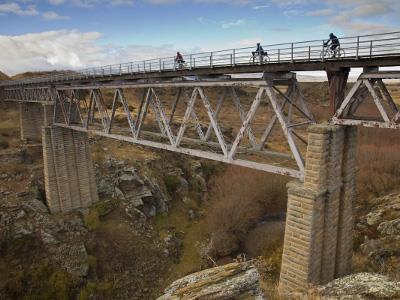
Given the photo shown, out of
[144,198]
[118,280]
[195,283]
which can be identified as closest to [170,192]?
[144,198]

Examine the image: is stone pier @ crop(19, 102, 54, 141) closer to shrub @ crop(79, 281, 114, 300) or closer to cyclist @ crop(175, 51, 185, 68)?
shrub @ crop(79, 281, 114, 300)

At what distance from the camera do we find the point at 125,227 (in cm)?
3253

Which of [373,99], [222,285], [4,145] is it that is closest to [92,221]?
[4,145]

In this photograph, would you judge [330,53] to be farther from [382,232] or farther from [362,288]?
[382,232]

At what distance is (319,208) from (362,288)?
11.7 ft

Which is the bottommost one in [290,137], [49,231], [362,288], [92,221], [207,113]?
→ [92,221]

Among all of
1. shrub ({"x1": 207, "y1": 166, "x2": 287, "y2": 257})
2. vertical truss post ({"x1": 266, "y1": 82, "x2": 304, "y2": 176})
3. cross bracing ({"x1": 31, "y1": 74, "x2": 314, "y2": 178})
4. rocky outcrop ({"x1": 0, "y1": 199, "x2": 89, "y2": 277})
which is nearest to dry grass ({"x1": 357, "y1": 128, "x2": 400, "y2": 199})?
shrub ({"x1": 207, "y1": 166, "x2": 287, "y2": 257})

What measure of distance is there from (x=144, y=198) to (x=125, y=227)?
4.90 m

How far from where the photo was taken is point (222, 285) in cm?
890

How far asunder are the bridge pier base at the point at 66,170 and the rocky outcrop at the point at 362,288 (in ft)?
87.9

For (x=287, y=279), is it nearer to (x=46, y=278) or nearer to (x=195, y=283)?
(x=195, y=283)

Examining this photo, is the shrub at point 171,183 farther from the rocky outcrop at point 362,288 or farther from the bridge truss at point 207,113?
the rocky outcrop at point 362,288

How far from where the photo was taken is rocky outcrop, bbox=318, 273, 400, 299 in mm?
9453

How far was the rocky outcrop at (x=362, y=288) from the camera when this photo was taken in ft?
31.0
